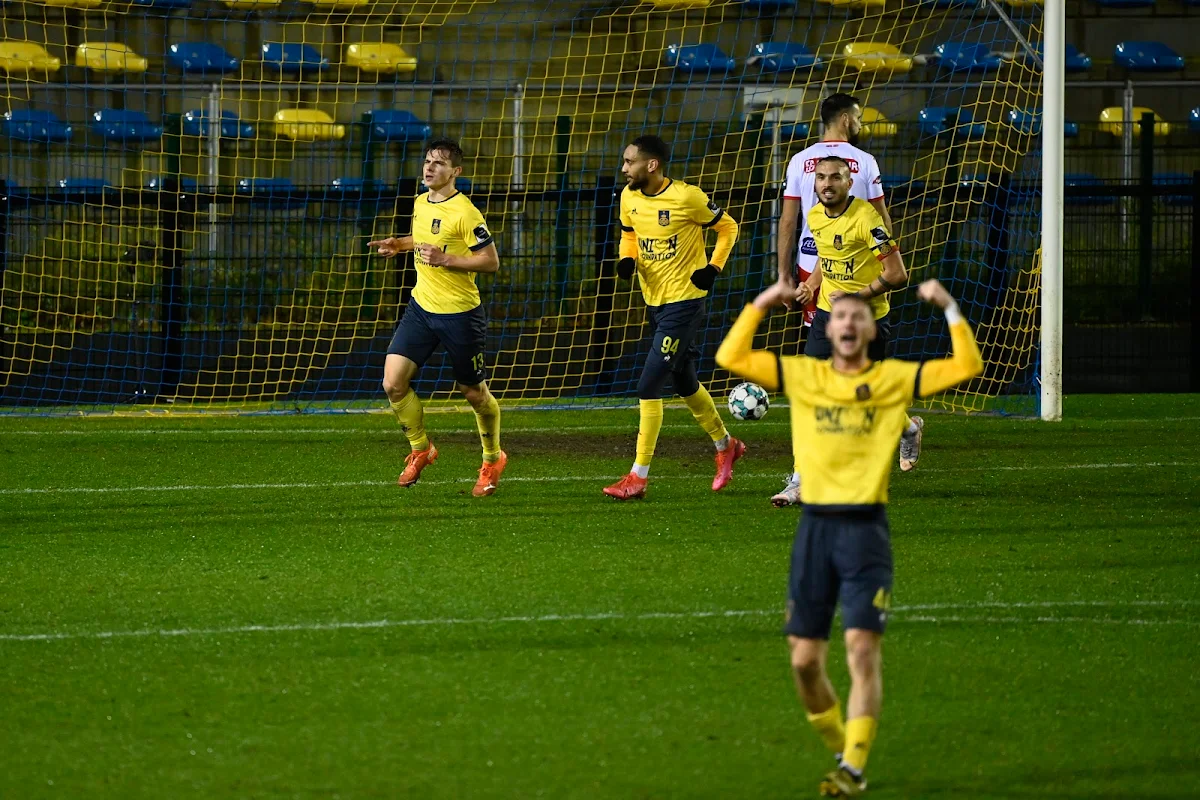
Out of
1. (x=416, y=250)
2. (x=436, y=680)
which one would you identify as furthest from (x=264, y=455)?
(x=436, y=680)

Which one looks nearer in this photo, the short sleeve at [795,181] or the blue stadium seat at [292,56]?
the short sleeve at [795,181]

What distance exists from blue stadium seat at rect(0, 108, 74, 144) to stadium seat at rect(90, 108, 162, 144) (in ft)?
1.25

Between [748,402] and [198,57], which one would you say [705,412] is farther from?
[198,57]

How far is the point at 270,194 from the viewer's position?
16.8 m

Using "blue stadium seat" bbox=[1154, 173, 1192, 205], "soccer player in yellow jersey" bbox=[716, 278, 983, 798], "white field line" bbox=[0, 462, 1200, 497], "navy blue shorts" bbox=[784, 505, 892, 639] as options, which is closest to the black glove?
"white field line" bbox=[0, 462, 1200, 497]

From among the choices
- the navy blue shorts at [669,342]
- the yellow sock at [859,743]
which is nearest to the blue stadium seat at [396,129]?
the navy blue shorts at [669,342]

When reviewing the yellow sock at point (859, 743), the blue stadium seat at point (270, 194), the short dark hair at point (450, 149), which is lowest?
the yellow sock at point (859, 743)

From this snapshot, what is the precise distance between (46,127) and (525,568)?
14.3 m

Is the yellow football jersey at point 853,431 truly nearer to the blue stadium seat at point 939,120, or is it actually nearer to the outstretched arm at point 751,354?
the outstretched arm at point 751,354

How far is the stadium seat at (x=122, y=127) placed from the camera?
65.4ft

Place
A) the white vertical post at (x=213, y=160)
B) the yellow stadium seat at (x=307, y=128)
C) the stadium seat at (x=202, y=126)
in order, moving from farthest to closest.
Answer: the yellow stadium seat at (x=307, y=128) → the stadium seat at (x=202, y=126) → the white vertical post at (x=213, y=160)

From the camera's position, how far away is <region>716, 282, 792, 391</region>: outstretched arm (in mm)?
4875

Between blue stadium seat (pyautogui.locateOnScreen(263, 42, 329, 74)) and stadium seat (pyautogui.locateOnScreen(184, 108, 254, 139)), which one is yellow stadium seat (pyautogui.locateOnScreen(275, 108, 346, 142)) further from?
blue stadium seat (pyautogui.locateOnScreen(263, 42, 329, 74))

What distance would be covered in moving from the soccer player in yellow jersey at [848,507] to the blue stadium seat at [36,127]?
52.8 ft
